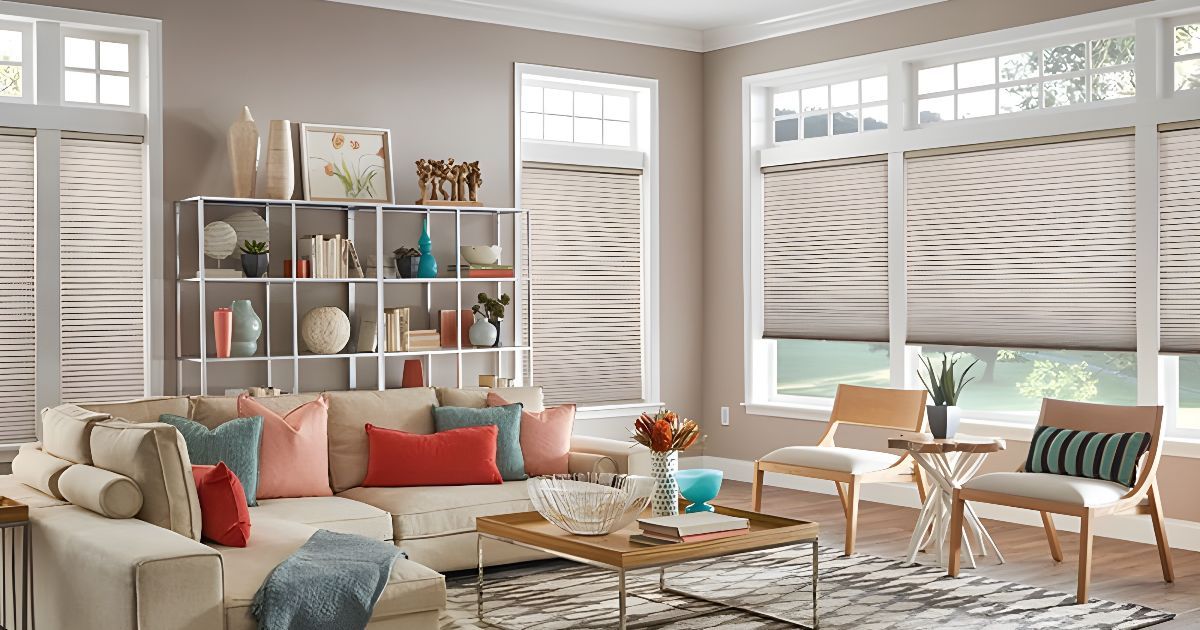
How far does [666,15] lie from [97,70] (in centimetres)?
346

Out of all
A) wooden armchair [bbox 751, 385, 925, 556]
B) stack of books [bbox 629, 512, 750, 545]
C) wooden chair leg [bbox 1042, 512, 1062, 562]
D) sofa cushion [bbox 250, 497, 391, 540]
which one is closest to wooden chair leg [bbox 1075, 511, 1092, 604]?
wooden chair leg [bbox 1042, 512, 1062, 562]

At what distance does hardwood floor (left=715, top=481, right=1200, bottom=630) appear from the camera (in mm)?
5023

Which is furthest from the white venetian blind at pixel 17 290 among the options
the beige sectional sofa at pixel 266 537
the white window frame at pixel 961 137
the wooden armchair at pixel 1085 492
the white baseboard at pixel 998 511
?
the wooden armchair at pixel 1085 492

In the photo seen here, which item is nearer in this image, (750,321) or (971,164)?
(971,164)

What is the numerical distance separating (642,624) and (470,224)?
3.40 metres

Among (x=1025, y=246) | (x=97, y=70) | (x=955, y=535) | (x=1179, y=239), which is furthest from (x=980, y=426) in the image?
(x=97, y=70)

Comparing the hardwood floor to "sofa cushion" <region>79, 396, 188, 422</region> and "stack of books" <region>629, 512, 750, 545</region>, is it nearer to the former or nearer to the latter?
"stack of books" <region>629, 512, 750, 545</region>

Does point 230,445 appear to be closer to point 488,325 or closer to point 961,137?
point 488,325

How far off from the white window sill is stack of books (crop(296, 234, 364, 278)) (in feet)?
9.42

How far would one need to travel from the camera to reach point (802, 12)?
761cm

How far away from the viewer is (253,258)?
631cm

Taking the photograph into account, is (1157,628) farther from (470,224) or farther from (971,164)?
(470,224)

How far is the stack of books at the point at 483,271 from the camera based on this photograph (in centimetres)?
712

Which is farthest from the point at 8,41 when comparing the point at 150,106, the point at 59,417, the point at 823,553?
the point at 823,553
